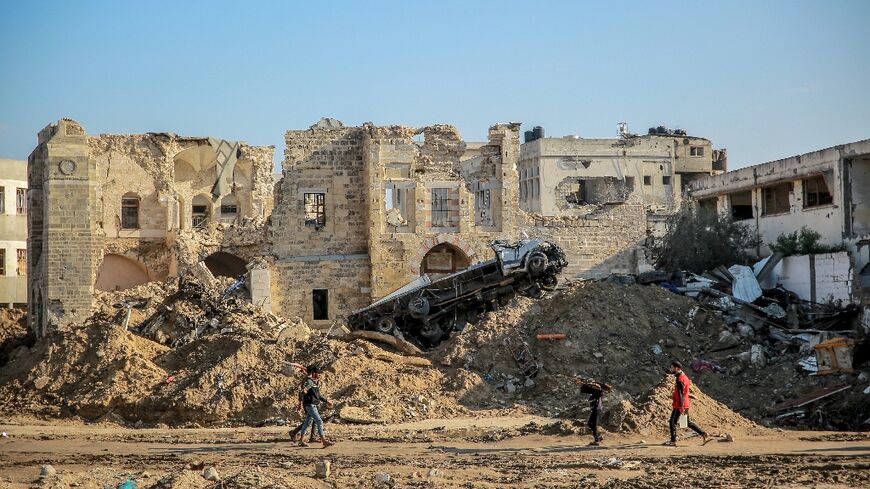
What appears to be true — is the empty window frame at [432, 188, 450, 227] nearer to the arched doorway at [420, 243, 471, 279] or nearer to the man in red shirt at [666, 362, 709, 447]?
the arched doorway at [420, 243, 471, 279]

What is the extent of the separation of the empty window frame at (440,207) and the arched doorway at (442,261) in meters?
0.76

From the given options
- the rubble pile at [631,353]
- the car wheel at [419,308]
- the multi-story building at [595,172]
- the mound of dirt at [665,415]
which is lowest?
the mound of dirt at [665,415]

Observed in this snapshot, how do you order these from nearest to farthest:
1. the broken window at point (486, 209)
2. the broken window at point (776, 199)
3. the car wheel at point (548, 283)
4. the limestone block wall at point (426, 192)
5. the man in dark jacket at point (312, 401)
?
1. the man in dark jacket at point (312, 401)
2. the car wheel at point (548, 283)
3. the broken window at point (776, 199)
4. the limestone block wall at point (426, 192)
5. the broken window at point (486, 209)

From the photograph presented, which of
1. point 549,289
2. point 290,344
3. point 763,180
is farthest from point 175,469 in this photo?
point 763,180

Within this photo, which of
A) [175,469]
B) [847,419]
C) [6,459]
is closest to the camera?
[175,469]

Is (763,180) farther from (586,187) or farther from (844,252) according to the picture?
(586,187)

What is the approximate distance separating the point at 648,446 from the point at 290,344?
28.7 feet

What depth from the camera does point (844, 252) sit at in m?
26.9

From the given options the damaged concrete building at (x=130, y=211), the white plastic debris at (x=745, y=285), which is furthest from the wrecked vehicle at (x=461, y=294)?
the damaged concrete building at (x=130, y=211)

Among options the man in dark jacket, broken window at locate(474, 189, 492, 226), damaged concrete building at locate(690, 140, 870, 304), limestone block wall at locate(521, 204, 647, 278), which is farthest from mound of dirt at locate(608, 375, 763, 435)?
limestone block wall at locate(521, 204, 647, 278)

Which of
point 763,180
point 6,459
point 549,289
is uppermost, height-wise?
point 763,180

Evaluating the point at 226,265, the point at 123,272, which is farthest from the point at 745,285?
the point at 123,272

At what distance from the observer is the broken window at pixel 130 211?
36.7 m

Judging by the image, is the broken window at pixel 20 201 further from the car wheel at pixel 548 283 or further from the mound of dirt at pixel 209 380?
the car wheel at pixel 548 283
